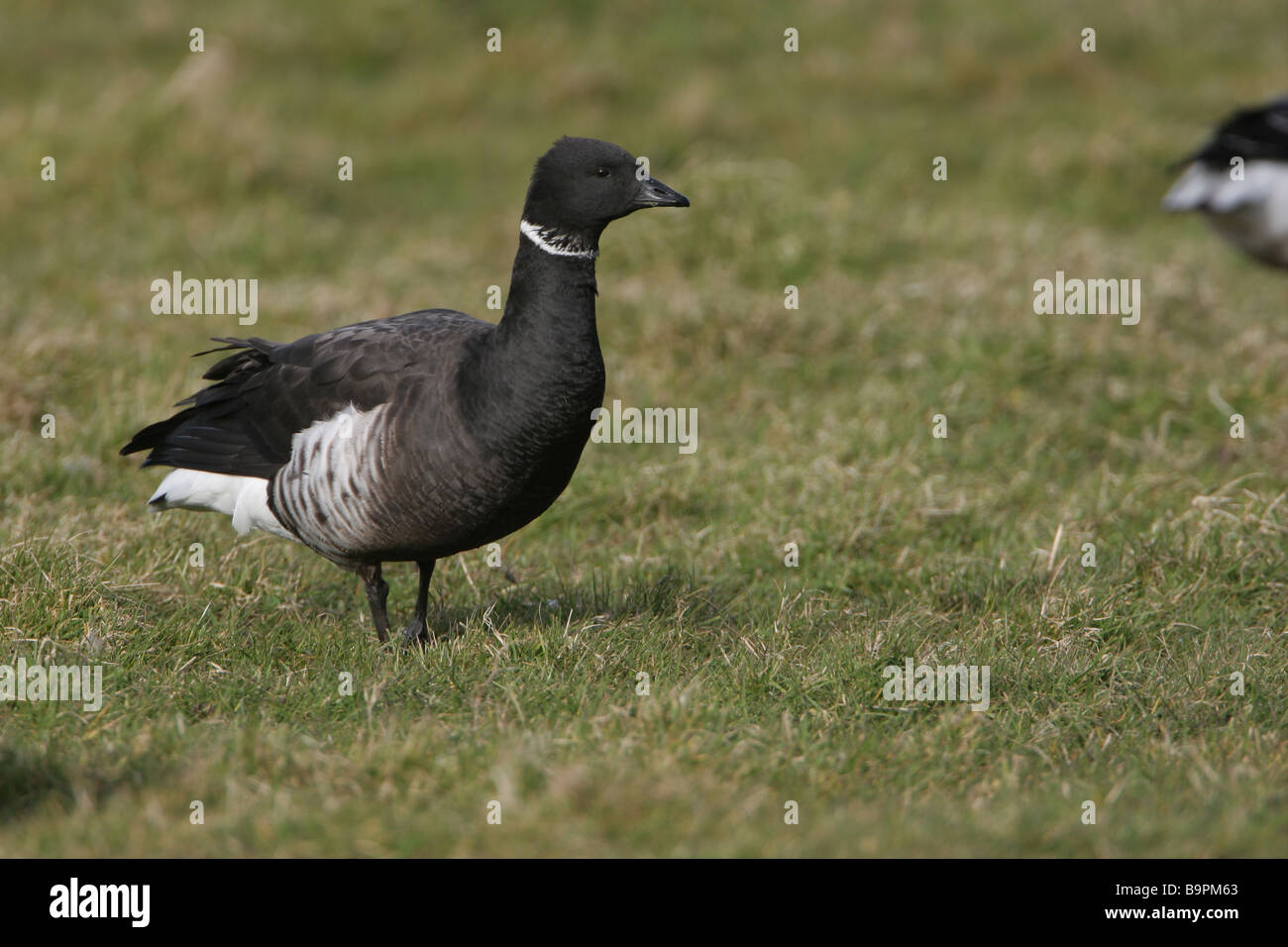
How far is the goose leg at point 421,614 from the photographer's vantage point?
551 centimetres

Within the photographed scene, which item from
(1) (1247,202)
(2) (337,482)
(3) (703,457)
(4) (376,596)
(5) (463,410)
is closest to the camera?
(5) (463,410)

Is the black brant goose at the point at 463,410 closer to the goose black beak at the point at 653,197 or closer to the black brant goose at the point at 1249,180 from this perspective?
the goose black beak at the point at 653,197

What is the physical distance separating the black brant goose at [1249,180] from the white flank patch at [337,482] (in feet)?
18.8

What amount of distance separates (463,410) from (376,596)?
36.4 inches

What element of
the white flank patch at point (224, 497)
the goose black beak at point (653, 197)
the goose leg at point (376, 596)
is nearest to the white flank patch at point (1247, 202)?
the goose black beak at point (653, 197)

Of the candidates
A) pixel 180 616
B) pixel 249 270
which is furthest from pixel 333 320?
pixel 180 616

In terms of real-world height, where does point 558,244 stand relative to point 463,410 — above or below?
above

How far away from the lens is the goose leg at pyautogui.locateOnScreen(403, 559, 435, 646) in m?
5.51

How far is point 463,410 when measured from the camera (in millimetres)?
5082

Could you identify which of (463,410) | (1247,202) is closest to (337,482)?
(463,410)

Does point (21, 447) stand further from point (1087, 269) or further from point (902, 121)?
point (902, 121)

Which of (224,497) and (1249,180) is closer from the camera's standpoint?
(224,497)

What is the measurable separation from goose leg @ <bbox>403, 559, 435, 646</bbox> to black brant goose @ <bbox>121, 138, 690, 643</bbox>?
0.06ft

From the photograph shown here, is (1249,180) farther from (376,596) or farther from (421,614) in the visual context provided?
(376,596)
